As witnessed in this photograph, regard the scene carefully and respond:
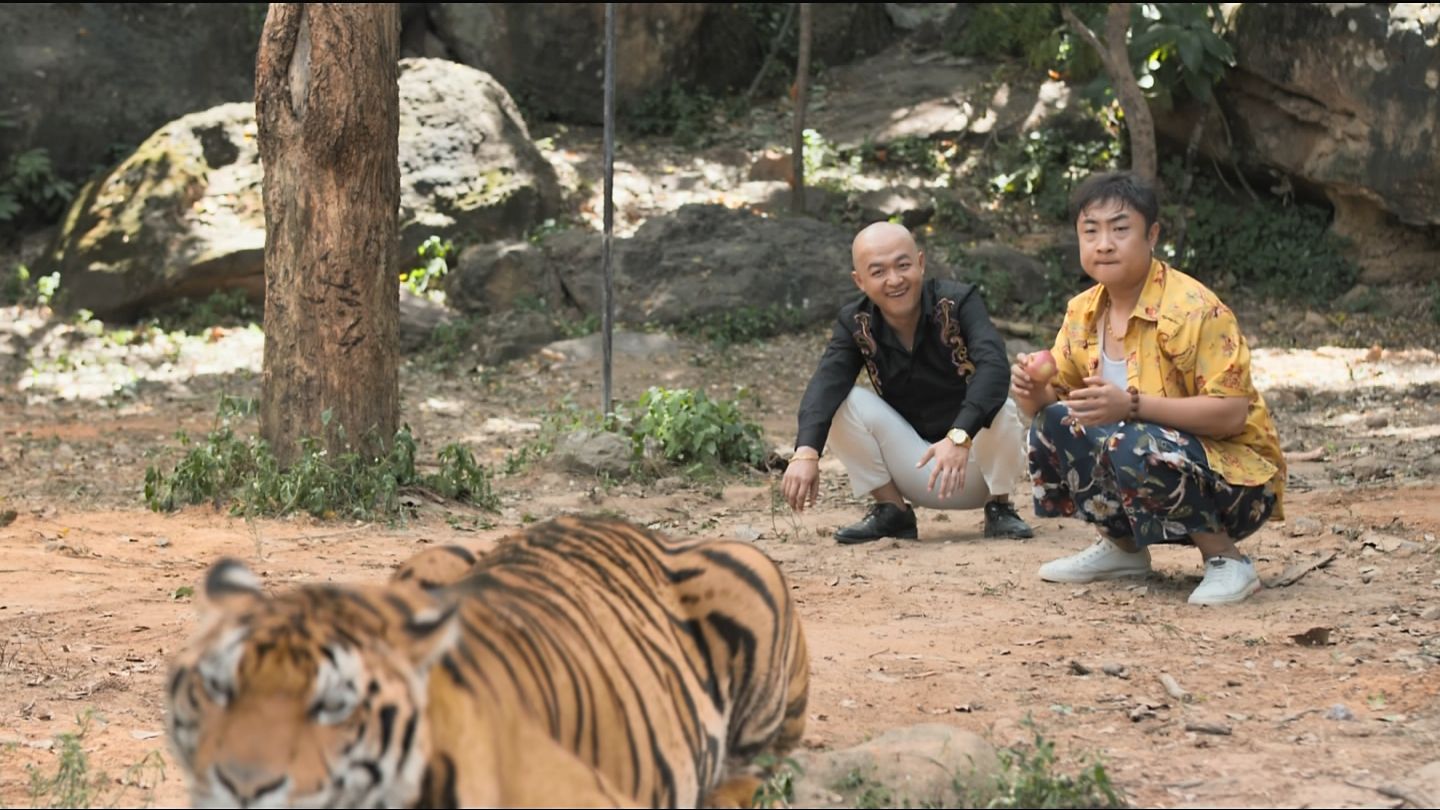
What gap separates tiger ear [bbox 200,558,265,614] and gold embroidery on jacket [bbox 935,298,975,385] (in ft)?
13.8

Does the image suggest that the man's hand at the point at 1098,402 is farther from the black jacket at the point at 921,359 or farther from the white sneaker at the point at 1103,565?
the black jacket at the point at 921,359

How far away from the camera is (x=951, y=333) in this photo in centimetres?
630

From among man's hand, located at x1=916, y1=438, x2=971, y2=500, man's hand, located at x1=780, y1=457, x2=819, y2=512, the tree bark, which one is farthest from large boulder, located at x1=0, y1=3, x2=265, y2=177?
man's hand, located at x1=916, y1=438, x2=971, y2=500

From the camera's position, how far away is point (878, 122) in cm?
1557

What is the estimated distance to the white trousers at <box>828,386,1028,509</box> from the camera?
6.45 m

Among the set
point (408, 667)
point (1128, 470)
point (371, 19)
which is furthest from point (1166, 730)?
point (371, 19)

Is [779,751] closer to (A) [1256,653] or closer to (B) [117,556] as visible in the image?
(A) [1256,653]

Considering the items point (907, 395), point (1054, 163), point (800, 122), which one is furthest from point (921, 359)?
point (1054, 163)

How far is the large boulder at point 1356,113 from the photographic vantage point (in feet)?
38.9

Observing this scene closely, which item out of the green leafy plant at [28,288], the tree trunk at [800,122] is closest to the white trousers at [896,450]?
the tree trunk at [800,122]

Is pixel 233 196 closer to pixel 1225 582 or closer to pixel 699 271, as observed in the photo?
pixel 699 271

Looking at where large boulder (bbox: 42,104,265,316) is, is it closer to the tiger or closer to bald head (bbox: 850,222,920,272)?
bald head (bbox: 850,222,920,272)

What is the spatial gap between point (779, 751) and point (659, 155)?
40.8 feet

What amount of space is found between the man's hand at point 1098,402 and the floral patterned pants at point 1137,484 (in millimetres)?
162
